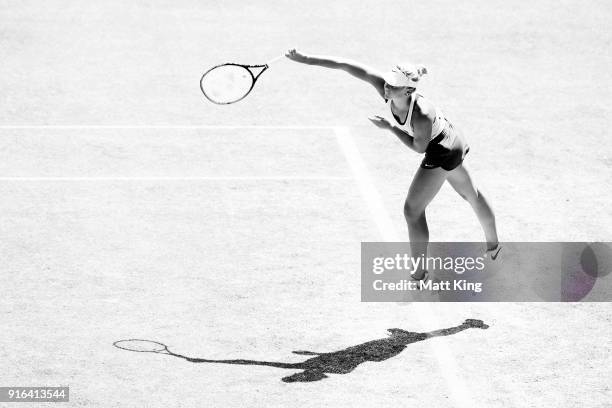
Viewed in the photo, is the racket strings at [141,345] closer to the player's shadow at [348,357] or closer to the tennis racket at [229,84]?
the player's shadow at [348,357]

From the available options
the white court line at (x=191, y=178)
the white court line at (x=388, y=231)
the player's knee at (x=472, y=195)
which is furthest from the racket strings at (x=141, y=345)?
the white court line at (x=191, y=178)

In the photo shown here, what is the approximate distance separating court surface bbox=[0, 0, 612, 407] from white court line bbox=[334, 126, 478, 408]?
32mm

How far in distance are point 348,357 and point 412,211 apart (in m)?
1.66

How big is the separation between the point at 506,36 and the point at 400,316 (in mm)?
11210

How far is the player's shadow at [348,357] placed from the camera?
8273mm

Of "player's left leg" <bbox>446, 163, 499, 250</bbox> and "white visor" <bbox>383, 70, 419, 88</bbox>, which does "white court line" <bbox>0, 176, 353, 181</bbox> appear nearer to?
"player's left leg" <bbox>446, 163, 499, 250</bbox>

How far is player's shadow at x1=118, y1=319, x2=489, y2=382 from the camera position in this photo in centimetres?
827

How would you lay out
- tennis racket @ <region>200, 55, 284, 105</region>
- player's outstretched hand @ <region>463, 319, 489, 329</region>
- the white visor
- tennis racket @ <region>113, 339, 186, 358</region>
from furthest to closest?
tennis racket @ <region>200, 55, 284, 105</region> < player's outstretched hand @ <region>463, 319, 489, 329</region> < the white visor < tennis racket @ <region>113, 339, 186, 358</region>

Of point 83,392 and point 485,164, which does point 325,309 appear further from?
point 485,164

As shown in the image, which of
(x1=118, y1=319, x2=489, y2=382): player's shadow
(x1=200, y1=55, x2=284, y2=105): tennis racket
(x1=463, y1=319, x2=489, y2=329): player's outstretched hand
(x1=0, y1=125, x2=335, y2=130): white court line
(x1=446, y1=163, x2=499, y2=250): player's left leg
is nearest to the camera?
(x1=118, y1=319, x2=489, y2=382): player's shadow

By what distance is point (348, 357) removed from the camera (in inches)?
336

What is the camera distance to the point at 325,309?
940 cm

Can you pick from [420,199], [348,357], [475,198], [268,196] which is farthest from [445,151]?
[268,196]

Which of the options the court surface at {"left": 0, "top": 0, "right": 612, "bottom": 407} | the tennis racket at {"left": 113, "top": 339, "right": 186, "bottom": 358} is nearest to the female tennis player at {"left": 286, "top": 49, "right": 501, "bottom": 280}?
the court surface at {"left": 0, "top": 0, "right": 612, "bottom": 407}
